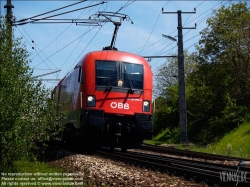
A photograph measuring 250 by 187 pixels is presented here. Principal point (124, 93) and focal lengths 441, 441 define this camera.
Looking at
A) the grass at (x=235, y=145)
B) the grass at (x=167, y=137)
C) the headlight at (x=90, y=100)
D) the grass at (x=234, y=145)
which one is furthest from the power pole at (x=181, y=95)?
the headlight at (x=90, y=100)

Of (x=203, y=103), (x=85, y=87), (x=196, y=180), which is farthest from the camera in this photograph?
(x=203, y=103)

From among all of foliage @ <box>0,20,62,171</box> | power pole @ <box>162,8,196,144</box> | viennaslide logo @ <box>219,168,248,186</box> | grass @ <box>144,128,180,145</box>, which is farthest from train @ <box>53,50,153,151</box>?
grass @ <box>144,128,180,145</box>

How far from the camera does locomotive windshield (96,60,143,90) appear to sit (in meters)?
14.7

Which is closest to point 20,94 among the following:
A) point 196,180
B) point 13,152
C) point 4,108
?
point 4,108

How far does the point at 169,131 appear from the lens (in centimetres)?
3750

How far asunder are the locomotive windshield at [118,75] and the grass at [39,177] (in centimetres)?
368

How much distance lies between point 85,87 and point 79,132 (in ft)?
5.33

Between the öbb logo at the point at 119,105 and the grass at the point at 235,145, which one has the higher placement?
the öbb logo at the point at 119,105

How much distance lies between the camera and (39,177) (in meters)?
10.3

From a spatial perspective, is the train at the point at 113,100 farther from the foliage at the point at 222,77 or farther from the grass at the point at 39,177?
the foliage at the point at 222,77

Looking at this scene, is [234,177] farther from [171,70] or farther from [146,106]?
[171,70]

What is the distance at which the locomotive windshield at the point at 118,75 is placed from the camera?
14.7 m

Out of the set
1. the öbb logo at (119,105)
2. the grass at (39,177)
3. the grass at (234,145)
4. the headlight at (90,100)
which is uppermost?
the headlight at (90,100)

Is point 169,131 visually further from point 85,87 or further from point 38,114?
point 38,114
